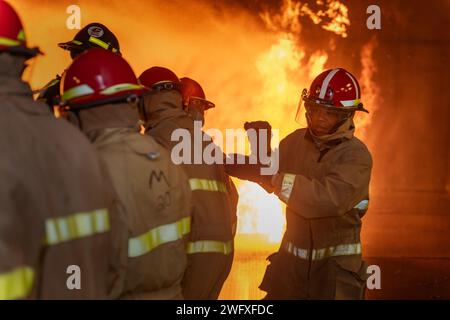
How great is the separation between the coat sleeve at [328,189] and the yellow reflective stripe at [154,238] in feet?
3.70

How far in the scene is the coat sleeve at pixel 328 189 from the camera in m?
3.87

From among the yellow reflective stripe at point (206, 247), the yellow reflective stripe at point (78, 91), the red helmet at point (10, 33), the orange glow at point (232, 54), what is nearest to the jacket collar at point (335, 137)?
the yellow reflective stripe at point (206, 247)

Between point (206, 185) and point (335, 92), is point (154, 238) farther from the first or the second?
point (335, 92)

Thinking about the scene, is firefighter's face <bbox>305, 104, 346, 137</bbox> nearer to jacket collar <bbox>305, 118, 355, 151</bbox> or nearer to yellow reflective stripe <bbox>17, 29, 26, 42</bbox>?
jacket collar <bbox>305, 118, 355, 151</bbox>

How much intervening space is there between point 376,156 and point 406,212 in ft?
3.32

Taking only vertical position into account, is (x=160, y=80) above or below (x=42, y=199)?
above

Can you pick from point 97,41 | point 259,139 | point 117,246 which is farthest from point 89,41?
point 117,246

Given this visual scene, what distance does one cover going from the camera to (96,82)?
278 centimetres

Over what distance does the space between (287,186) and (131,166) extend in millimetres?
1512

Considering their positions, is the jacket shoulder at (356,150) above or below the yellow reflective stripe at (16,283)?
above

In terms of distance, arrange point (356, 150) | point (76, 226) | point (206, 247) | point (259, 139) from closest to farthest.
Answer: point (76, 226) → point (206, 247) → point (356, 150) → point (259, 139)

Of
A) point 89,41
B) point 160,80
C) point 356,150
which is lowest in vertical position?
point 356,150

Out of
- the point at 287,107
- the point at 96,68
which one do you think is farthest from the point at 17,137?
the point at 287,107

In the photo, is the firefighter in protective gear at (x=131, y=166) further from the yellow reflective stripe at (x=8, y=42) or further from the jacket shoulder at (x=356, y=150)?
the jacket shoulder at (x=356, y=150)
